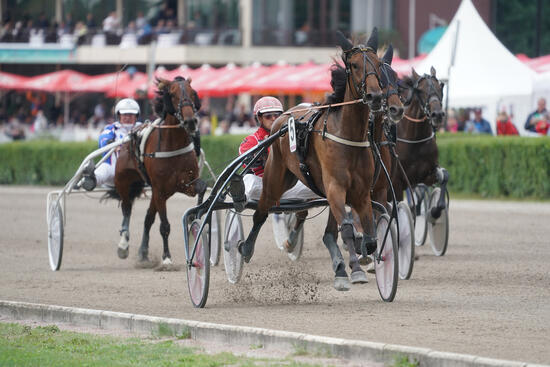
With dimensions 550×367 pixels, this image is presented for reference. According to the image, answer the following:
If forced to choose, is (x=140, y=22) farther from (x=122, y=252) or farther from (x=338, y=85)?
(x=338, y=85)

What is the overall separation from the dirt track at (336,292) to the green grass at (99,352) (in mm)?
762

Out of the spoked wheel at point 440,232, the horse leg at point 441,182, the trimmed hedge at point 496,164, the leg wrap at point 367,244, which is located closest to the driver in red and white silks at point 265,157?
the leg wrap at point 367,244

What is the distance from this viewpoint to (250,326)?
7.06 meters

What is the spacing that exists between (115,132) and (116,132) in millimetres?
13

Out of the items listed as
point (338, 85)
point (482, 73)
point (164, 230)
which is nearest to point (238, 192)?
point (338, 85)

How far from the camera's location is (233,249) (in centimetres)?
950

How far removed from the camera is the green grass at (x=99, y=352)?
19.8ft

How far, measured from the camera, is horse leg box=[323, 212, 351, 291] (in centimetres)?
776

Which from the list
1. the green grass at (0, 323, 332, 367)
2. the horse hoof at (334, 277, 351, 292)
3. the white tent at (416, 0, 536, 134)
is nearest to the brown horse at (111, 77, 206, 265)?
the horse hoof at (334, 277, 351, 292)

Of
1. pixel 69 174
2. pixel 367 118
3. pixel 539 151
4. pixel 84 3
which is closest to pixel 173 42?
pixel 84 3

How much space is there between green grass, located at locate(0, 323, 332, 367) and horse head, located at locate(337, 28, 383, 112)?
206 cm

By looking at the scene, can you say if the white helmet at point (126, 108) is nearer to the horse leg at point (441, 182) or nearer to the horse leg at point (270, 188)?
the horse leg at point (441, 182)

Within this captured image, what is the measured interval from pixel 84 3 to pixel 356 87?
43.1m

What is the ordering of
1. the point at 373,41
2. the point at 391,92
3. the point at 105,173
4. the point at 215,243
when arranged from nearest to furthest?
the point at 391,92 < the point at 373,41 < the point at 215,243 < the point at 105,173
